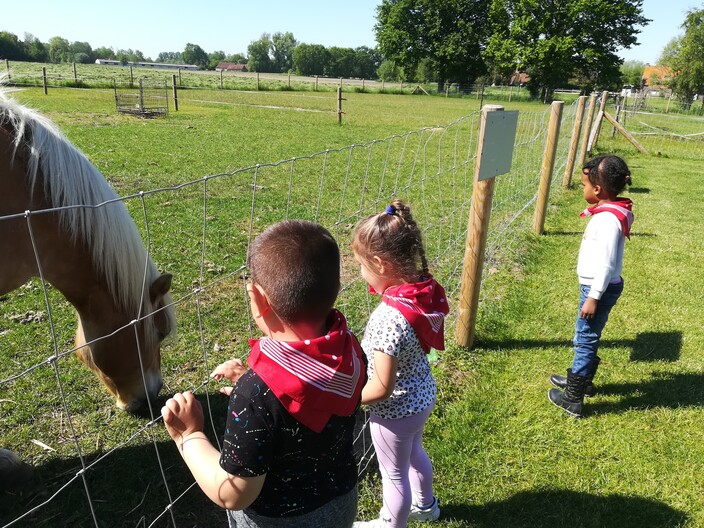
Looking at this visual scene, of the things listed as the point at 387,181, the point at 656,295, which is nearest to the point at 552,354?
the point at 656,295

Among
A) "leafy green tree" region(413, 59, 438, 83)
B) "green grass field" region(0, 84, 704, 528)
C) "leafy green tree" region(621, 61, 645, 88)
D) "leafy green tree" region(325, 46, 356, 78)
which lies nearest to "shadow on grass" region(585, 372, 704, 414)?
"green grass field" region(0, 84, 704, 528)

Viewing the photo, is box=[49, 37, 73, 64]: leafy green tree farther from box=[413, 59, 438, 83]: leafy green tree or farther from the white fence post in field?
the white fence post in field

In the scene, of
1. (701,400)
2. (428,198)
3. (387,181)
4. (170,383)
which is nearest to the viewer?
(170,383)

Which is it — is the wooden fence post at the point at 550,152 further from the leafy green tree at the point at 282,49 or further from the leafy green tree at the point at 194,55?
the leafy green tree at the point at 194,55

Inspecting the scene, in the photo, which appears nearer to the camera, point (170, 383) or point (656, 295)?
point (170, 383)

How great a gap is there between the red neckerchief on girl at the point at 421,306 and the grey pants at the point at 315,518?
0.60 meters

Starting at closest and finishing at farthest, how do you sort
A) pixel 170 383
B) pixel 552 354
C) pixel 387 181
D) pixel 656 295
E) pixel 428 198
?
pixel 170 383
pixel 552 354
pixel 656 295
pixel 428 198
pixel 387 181

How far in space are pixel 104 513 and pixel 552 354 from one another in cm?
326

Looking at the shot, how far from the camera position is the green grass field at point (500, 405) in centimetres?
248

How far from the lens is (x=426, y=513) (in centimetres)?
233

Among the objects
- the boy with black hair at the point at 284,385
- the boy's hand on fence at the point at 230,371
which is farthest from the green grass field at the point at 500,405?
the boy with black hair at the point at 284,385

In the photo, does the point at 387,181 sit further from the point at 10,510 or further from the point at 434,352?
the point at 10,510

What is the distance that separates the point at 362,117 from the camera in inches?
833

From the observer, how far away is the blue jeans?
308 cm
